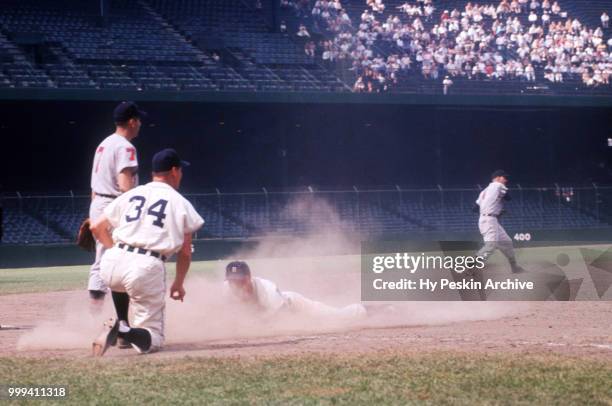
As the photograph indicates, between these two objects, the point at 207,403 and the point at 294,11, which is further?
the point at 294,11

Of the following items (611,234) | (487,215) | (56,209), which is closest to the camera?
(487,215)

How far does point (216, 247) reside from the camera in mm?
30031

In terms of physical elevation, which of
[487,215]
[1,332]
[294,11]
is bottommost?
[1,332]

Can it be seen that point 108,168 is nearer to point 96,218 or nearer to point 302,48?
point 96,218

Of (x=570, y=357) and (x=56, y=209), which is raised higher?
(x=56, y=209)

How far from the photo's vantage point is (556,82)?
36.8m

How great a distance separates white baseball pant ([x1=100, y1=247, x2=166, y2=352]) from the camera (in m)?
7.93

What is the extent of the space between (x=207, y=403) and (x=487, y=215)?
12.5 m

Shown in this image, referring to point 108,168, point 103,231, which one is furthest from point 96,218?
point 103,231

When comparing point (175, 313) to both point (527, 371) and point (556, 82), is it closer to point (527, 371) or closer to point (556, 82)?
point (527, 371)

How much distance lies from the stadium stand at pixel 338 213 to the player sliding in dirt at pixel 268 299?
1866 centimetres

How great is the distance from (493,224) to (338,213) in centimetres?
1449

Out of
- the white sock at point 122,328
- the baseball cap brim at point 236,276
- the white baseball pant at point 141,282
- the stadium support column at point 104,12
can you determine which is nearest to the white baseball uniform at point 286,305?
the baseball cap brim at point 236,276

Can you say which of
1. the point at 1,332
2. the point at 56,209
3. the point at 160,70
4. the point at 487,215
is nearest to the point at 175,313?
the point at 1,332
